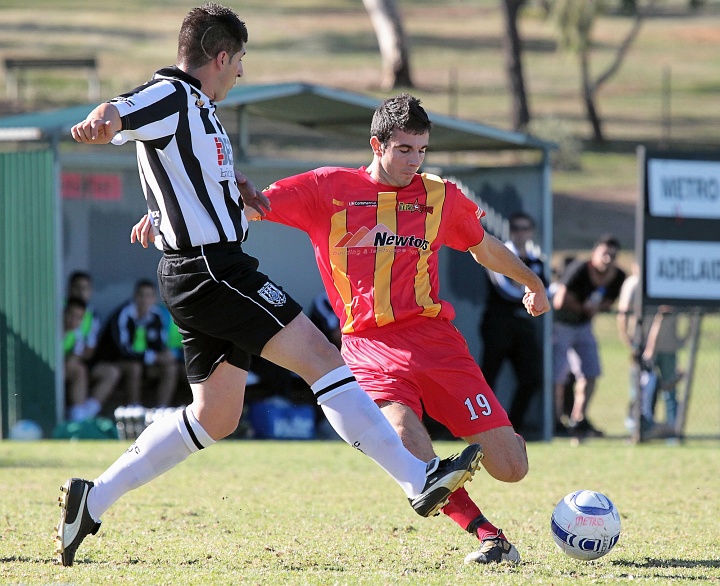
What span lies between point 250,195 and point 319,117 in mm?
8984

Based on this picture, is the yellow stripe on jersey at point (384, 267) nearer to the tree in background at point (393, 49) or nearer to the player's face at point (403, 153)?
the player's face at point (403, 153)

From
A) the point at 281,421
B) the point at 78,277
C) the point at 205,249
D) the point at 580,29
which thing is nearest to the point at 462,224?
the point at 205,249

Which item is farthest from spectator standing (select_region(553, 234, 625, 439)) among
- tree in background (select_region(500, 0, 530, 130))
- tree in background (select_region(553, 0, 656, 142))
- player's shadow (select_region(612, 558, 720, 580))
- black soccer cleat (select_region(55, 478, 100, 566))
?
tree in background (select_region(553, 0, 656, 142))

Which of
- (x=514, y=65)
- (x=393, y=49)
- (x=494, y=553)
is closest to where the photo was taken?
(x=494, y=553)

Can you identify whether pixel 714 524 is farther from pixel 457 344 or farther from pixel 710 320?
pixel 710 320

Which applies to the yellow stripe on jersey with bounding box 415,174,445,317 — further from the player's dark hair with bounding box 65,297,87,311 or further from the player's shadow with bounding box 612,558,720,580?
the player's dark hair with bounding box 65,297,87,311

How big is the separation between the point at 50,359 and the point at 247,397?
2.57 meters

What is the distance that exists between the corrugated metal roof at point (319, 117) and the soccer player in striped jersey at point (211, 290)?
6953mm

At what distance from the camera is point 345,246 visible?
5703 mm

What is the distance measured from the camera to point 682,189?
12227 millimetres

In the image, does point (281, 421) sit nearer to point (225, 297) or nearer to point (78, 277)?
point (78, 277)

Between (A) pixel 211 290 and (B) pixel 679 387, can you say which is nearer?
(A) pixel 211 290

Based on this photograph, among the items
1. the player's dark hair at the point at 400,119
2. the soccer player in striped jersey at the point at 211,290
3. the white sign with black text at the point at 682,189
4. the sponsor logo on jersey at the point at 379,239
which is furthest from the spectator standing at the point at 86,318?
the soccer player in striped jersey at the point at 211,290

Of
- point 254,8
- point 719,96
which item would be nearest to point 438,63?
point 719,96
